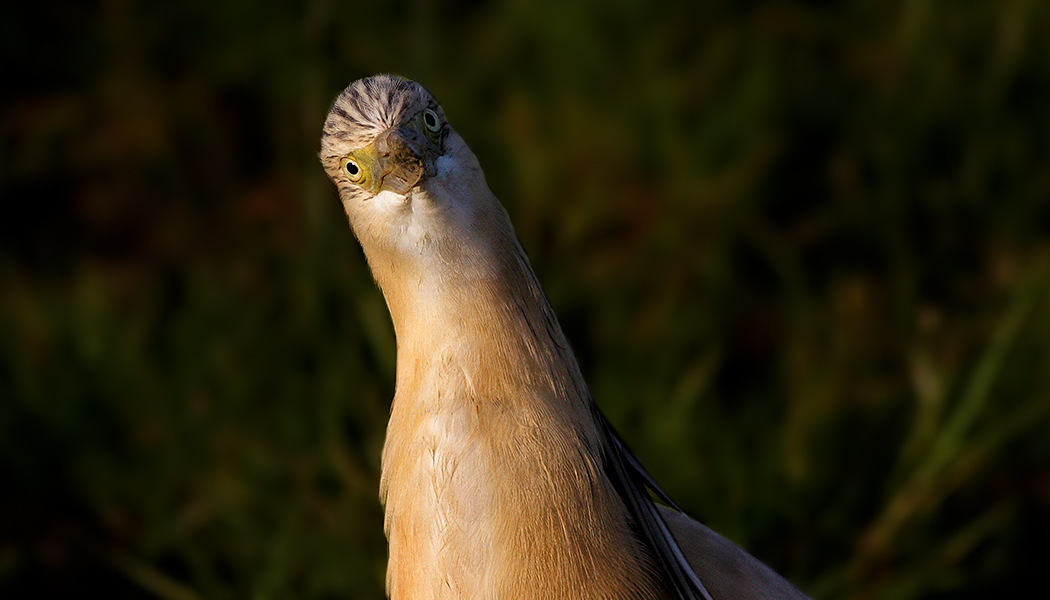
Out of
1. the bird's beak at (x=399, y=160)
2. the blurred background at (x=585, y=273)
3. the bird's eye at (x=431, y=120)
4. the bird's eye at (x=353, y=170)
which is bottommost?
the blurred background at (x=585, y=273)

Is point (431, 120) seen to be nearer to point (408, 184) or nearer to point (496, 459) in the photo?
point (408, 184)

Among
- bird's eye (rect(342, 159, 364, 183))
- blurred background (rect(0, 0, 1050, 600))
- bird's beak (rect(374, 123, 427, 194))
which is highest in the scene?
bird's beak (rect(374, 123, 427, 194))

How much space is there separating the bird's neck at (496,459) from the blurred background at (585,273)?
98 centimetres

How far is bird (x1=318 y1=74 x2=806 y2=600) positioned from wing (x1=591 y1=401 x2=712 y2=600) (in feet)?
0.04

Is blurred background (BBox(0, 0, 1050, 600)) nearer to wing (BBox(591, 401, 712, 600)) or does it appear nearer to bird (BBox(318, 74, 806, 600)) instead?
wing (BBox(591, 401, 712, 600))

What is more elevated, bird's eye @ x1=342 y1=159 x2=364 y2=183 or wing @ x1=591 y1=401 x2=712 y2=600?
bird's eye @ x1=342 y1=159 x2=364 y2=183

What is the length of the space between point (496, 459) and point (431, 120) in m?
0.39

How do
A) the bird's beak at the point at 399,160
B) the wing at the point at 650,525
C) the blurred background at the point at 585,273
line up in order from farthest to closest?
the blurred background at the point at 585,273
the wing at the point at 650,525
the bird's beak at the point at 399,160

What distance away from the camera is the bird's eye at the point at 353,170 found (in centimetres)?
130

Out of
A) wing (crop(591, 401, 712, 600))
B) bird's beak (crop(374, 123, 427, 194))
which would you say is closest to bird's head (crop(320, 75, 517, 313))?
bird's beak (crop(374, 123, 427, 194))

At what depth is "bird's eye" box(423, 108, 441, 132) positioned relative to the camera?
1319 mm

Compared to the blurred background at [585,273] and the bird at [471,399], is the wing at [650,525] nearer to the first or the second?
the bird at [471,399]

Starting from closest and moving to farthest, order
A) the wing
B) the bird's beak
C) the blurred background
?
the bird's beak, the wing, the blurred background

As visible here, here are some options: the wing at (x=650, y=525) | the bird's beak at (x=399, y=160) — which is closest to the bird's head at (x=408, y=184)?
the bird's beak at (x=399, y=160)
